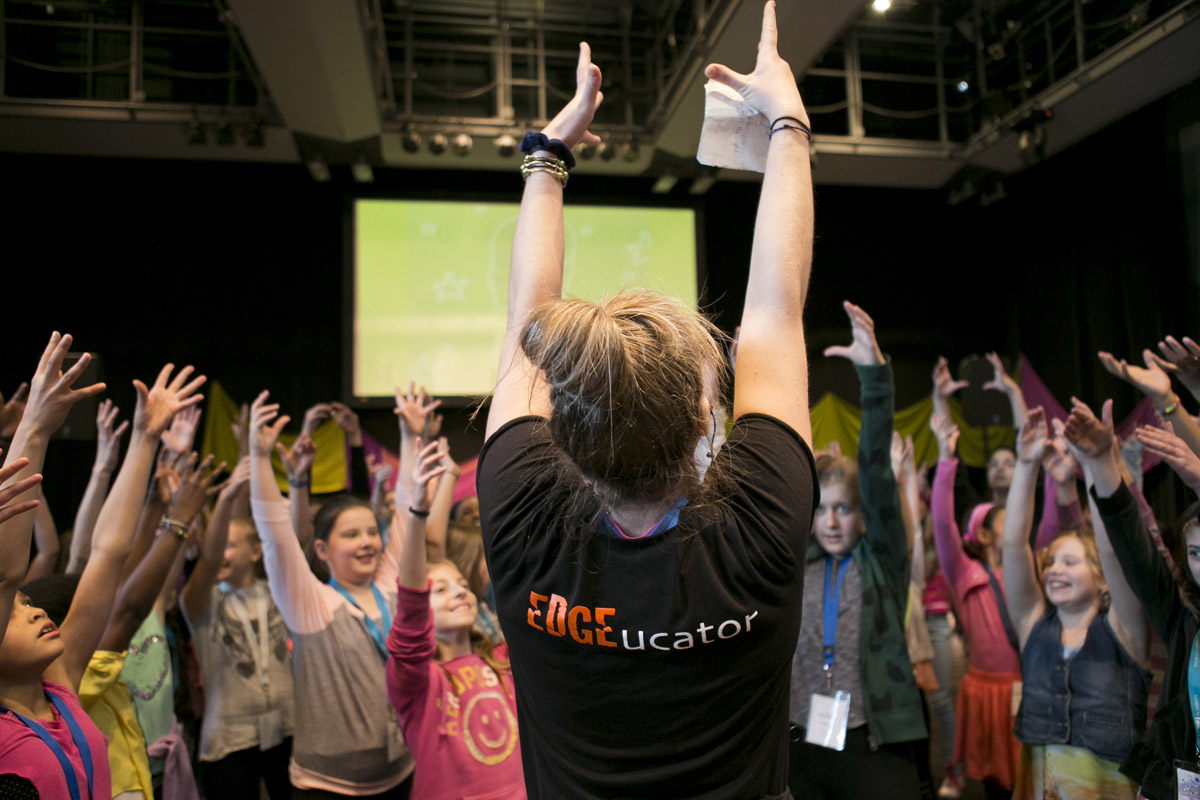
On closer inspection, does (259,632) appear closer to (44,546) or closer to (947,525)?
(44,546)

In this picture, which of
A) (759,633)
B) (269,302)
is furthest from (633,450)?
(269,302)

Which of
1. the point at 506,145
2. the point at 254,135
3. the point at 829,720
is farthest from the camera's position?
the point at 254,135

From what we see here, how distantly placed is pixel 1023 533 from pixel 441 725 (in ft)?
5.45

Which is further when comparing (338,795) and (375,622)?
(375,622)

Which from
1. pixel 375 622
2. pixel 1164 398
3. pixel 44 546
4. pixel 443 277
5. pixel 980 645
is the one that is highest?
pixel 443 277

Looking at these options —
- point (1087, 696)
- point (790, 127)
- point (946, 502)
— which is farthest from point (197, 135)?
point (1087, 696)

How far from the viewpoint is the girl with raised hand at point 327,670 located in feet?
7.32

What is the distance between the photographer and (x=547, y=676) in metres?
0.86

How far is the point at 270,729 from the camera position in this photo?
2.72 metres

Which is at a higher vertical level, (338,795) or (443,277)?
(443,277)

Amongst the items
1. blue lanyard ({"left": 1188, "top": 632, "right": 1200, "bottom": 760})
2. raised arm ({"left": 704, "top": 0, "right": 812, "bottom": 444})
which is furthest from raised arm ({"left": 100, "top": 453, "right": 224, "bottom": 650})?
blue lanyard ({"left": 1188, "top": 632, "right": 1200, "bottom": 760})

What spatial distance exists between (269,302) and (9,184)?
1871 mm

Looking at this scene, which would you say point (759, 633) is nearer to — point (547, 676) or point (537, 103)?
point (547, 676)

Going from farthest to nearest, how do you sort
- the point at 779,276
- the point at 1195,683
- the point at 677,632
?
the point at 1195,683 < the point at 779,276 < the point at 677,632
